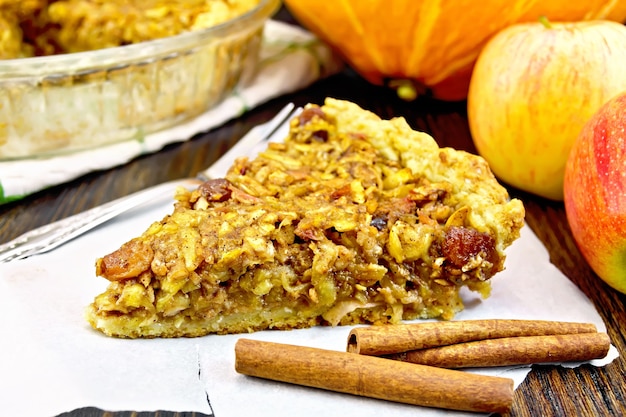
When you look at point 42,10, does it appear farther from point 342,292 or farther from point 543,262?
point 543,262

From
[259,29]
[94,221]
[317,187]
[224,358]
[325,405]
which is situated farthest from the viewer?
[259,29]

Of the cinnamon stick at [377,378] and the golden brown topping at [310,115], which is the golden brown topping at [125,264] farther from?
the golden brown topping at [310,115]

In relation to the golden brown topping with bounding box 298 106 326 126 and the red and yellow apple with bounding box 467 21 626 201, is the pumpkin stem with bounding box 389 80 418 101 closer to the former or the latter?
the red and yellow apple with bounding box 467 21 626 201

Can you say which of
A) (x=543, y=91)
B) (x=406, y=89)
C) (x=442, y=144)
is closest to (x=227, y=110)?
(x=406, y=89)

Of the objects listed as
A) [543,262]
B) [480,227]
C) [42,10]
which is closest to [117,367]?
[480,227]

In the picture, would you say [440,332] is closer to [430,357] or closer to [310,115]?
[430,357]

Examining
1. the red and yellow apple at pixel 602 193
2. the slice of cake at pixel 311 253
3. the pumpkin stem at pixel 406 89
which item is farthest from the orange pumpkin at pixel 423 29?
the slice of cake at pixel 311 253
